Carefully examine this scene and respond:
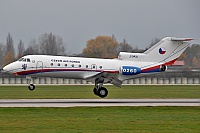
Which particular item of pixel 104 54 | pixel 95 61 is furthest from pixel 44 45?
pixel 95 61

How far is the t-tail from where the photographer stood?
1946 inches

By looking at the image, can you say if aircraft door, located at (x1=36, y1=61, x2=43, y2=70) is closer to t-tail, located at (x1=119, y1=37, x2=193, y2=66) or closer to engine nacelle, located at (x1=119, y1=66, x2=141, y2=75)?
engine nacelle, located at (x1=119, y1=66, x2=141, y2=75)

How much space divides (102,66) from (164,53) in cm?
554

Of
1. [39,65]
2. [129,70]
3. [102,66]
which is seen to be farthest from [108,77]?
[39,65]

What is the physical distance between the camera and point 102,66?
48.7 meters

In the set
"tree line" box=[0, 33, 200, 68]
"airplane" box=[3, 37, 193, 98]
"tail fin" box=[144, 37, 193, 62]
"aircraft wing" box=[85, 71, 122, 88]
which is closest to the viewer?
"aircraft wing" box=[85, 71, 122, 88]

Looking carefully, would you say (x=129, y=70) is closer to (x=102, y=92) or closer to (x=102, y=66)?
(x=102, y=66)

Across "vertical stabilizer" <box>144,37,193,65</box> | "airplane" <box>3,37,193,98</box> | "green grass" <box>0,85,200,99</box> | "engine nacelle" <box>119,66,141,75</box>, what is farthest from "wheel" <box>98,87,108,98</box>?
"vertical stabilizer" <box>144,37,193,65</box>

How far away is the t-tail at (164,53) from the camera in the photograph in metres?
49.4

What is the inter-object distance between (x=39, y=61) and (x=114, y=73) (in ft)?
21.0

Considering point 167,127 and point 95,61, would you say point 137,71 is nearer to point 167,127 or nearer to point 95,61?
point 95,61

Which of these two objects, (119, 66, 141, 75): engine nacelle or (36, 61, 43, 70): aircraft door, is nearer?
(36, 61, 43, 70): aircraft door

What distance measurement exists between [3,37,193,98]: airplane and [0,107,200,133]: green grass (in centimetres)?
1257

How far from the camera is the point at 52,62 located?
47969 millimetres
